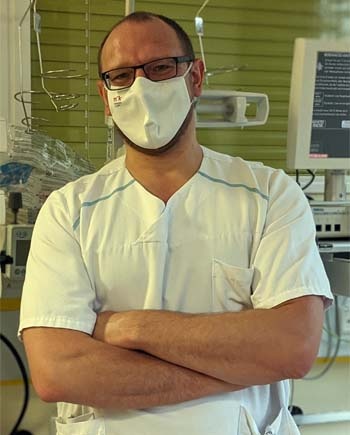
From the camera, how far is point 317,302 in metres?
1.30

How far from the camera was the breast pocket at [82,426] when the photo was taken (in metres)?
1.29

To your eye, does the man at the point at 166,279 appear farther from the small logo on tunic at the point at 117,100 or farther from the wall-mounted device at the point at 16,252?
the wall-mounted device at the point at 16,252

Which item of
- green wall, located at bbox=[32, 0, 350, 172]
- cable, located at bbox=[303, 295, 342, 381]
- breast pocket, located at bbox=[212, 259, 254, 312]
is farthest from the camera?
cable, located at bbox=[303, 295, 342, 381]

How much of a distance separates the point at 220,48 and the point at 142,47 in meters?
1.49

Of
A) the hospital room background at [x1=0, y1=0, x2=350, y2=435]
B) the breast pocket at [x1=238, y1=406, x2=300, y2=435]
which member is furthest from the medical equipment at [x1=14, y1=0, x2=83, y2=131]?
the breast pocket at [x1=238, y1=406, x2=300, y2=435]

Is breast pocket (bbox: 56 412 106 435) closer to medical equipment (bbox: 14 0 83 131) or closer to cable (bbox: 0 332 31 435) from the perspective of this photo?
cable (bbox: 0 332 31 435)

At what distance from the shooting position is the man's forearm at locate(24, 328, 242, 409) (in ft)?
3.98

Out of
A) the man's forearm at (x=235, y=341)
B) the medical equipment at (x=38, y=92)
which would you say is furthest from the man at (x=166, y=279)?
the medical equipment at (x=38, y=92)

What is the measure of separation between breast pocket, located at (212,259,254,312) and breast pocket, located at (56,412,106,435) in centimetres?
36

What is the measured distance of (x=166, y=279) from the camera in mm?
1350

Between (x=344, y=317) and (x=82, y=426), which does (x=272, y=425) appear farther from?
(x=344, y=317)

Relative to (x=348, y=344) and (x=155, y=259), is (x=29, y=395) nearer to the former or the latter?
(x=155, y=259)

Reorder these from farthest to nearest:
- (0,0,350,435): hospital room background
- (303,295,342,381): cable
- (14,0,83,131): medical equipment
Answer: (303,295,342,381): cable, (14,0,83,131): medical equipment, (0,0,350,435): hospital room background

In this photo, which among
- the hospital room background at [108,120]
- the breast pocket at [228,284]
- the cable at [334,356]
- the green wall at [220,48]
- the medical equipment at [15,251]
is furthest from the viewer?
the cable at [334,356]
